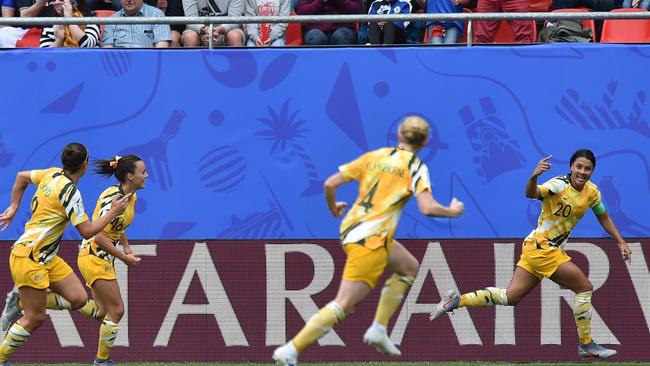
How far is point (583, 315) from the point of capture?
11.0m

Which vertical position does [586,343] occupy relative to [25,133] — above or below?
below

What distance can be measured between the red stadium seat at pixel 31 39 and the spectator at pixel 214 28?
1.53m

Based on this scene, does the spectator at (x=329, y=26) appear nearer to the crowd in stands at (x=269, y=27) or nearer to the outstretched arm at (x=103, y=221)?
the crowd in stands at (x=269, y=27)

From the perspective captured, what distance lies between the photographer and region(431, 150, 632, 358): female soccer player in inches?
432

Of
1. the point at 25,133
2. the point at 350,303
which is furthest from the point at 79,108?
the point at 350,303

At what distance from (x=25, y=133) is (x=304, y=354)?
3.52 metres

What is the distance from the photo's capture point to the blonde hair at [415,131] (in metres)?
8.95

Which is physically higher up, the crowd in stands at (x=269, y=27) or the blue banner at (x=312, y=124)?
the crowd in stands at (x=269, y=27)

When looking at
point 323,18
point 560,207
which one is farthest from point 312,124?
point 560,207

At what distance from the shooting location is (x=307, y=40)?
1257 cm

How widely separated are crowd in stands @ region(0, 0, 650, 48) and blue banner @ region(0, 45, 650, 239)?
1.56ft

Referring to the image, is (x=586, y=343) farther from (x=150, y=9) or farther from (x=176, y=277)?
(x=150, y=9)

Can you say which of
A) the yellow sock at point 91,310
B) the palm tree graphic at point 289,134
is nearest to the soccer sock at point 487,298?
the palm tree graphic at point 289,134

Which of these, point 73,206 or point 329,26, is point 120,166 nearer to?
point 73,206
